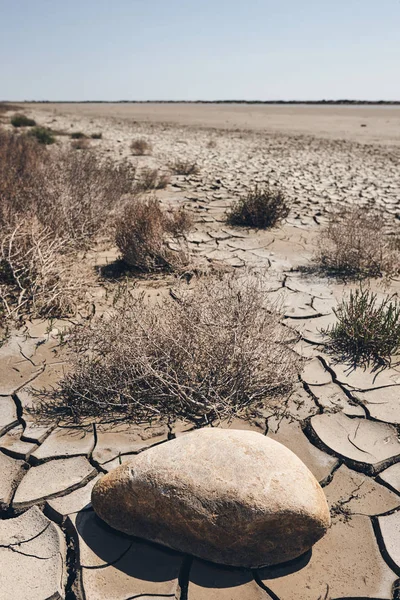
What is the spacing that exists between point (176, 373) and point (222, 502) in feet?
3.10

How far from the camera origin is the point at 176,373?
2.74 metres

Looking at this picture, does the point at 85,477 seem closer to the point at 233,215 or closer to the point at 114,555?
the point at 114,555

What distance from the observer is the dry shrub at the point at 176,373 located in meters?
2.75

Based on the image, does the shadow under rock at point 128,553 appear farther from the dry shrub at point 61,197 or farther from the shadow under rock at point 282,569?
the dry shrub at point 61,197

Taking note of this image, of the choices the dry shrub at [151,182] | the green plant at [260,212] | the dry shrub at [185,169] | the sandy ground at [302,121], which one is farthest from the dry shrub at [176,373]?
the sandy ground at [302,121]

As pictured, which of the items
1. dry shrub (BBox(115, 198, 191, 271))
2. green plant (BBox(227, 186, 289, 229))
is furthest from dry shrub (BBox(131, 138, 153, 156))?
dry shrub (BBox(115, 198, 191, 271))

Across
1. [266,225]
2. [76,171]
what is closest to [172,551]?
[266,225]

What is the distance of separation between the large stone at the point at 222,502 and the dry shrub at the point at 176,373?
1.91 feet

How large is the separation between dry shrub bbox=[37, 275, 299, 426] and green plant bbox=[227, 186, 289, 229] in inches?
150

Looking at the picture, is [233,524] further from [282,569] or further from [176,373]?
[176,373]

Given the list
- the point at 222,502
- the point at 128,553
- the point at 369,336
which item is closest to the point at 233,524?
the point at 222,502

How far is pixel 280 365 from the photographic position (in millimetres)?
2984

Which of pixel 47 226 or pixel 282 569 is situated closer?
pixel 282 569

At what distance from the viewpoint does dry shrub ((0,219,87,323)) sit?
13.1 ft
